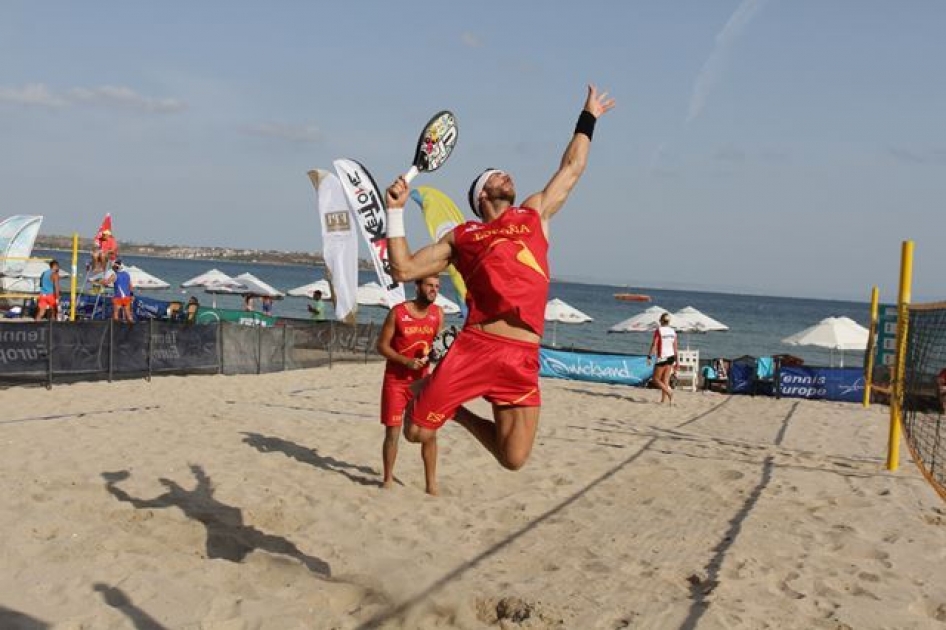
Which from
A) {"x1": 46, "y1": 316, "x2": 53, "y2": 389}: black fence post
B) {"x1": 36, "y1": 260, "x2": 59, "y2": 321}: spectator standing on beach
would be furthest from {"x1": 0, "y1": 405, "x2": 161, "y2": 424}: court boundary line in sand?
{"x1": 36, "y1": 260, "x2": 59, "y2": 321}: spectator standing on beach

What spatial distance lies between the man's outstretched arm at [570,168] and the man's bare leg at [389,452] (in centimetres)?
328

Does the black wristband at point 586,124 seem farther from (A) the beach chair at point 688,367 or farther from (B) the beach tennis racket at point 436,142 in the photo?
(A) the beach chair at point 688,367

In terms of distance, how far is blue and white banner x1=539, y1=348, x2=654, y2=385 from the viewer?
19891mm

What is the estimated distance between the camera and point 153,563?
4699 millimetres

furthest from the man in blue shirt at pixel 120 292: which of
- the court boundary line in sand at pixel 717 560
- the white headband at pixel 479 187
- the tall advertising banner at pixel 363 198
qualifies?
the white headband at pixel 479 187

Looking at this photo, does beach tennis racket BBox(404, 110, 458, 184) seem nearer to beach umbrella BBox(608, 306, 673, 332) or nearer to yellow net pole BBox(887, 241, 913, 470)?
yellow net pole BBox(887, 241, 913, 470)

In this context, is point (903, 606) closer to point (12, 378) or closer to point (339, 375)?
point (12, 378)

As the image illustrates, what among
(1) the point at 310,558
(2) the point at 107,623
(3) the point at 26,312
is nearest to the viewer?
(2) the point at 107,623

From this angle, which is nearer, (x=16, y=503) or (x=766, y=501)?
(x=16, y=503)

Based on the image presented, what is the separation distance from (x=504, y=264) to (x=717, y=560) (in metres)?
2.59

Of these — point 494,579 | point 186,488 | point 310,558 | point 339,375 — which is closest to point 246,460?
point 186,488

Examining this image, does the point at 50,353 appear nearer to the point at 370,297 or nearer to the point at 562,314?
the point at 370,297

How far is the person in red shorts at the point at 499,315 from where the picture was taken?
3.96 meters

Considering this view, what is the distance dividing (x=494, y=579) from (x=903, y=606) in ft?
7.12
